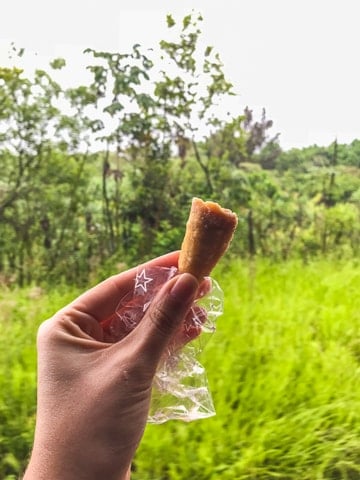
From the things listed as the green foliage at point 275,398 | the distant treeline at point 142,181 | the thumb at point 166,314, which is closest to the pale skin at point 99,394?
the thumb at point 166,314

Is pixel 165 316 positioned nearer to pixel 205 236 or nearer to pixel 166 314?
pixel 166 314

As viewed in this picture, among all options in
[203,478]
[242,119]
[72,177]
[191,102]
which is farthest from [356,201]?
[203,478]

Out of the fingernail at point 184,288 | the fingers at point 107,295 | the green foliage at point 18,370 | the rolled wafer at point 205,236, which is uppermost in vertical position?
the rolled wafer at point 205,236

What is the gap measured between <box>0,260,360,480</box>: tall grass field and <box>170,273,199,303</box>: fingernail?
63cm

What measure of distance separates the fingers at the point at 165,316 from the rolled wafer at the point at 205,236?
6 cm

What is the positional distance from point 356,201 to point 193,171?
660mm

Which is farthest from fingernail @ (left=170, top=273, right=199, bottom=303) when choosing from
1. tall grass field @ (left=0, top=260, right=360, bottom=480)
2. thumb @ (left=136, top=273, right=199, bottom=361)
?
tall grass field @ (left=0, top=260, right=360, bottom=480)

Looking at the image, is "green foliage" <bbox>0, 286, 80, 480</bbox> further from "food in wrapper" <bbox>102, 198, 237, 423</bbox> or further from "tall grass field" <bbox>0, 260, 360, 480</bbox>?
"food in wrapper" <bbox>102, 198, 237, 423</bbox>

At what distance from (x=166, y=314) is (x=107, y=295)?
0.64 feet

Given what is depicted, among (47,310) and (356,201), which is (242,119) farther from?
(47,310)

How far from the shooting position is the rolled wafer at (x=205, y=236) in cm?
85

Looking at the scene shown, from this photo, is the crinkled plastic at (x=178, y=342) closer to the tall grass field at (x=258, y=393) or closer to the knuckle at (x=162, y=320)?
the knuckle at (x=162, y=320)

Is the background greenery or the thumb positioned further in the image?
the background greenery

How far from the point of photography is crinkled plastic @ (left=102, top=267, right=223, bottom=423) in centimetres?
96
